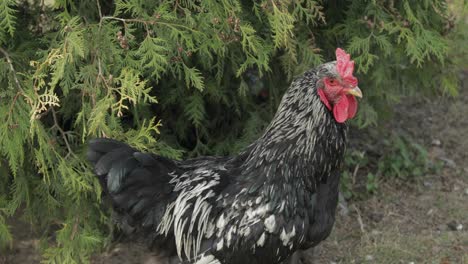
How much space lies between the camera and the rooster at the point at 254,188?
350cm

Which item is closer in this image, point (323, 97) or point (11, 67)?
point (323, 97)

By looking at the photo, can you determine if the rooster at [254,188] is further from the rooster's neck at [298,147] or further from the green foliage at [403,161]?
the green foliage at [403,161]

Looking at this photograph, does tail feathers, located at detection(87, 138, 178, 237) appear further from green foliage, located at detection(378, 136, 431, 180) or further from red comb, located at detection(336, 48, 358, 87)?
green foliage, located at detection(378, 136, 431, 180)

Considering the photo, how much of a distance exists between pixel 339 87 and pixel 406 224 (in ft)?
7.15

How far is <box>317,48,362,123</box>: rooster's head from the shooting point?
11.4 ft

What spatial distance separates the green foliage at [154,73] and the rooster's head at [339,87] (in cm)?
48

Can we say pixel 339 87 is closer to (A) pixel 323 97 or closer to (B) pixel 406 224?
(A) pixel 323 97

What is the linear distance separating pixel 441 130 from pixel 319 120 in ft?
10.5

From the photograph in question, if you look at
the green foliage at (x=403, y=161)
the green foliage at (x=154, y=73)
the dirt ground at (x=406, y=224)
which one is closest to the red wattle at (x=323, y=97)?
the green foliage at (x=154, y=73)

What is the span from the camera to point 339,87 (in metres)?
3.47

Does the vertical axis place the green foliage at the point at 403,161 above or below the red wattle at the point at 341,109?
below

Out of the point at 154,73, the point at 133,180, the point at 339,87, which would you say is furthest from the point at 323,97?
the point at 133,180

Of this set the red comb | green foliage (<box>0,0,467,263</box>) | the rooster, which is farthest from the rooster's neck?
green foliage (<box>0,0,467,263</box>)

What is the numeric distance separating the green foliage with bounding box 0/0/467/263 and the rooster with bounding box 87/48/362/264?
0.32m
